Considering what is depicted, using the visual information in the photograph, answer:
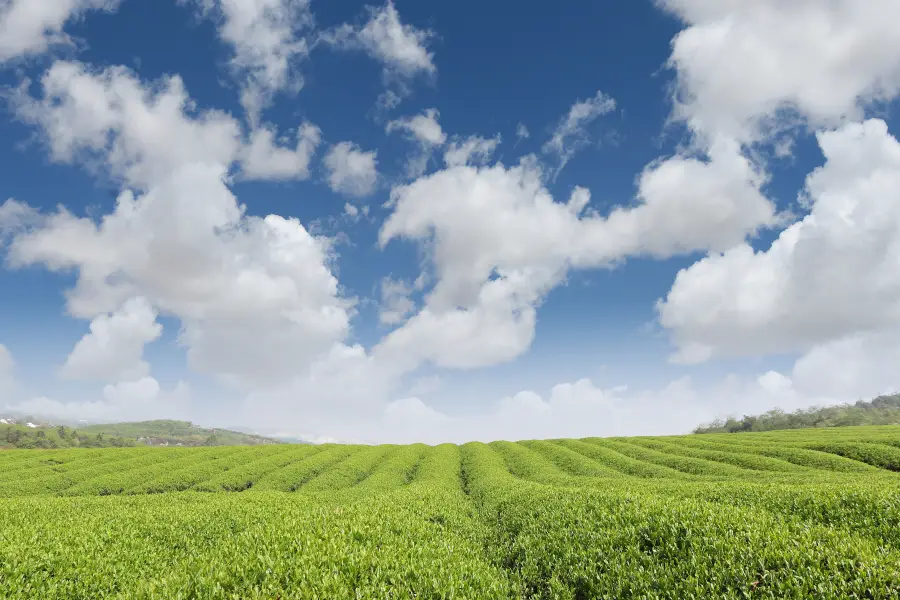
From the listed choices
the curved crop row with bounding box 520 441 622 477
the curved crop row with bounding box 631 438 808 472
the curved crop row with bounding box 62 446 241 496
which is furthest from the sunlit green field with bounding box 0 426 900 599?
the curved crop row with bounding box 631 438 808 472

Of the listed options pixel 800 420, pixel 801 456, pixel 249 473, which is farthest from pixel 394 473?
pixel 800 420

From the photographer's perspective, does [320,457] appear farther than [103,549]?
Yes

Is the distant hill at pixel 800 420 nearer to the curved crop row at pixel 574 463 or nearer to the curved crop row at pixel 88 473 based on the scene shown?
the curved crop row at pixel 574 463

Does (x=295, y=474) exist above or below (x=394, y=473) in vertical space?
below

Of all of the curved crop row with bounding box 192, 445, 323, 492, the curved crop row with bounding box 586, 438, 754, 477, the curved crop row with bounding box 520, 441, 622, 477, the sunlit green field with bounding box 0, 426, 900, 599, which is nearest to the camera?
the sunlit green field with bounding box 0, 426, 900, 599

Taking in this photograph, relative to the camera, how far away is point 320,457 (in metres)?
57.9

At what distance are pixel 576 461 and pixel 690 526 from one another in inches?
1611

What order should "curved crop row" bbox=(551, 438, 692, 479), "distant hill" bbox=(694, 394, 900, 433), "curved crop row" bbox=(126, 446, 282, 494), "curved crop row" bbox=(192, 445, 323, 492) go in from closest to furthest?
"curved crop row" bbox=(551, 438, 692, 479)
"curved crop row" bbox=(126, 446, 282, 494)
"curved crop row" bbox=(192, 445, 323, 492)
"distant hill" bbox=(694, 394, 900, 433)

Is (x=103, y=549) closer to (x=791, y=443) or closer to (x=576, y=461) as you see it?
(x=576, y=461)

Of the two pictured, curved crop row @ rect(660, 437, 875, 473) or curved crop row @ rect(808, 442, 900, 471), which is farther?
curved crop row @ rect(808, 442, 900, 471)

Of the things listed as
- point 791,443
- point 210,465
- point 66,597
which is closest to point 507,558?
point 66,597

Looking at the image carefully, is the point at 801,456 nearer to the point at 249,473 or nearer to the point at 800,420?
the point at 249,473

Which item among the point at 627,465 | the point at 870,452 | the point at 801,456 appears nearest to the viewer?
the point at 870,452

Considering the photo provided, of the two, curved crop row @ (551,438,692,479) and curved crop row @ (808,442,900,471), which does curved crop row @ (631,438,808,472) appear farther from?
curved crop row @ (808,442,900,471)
